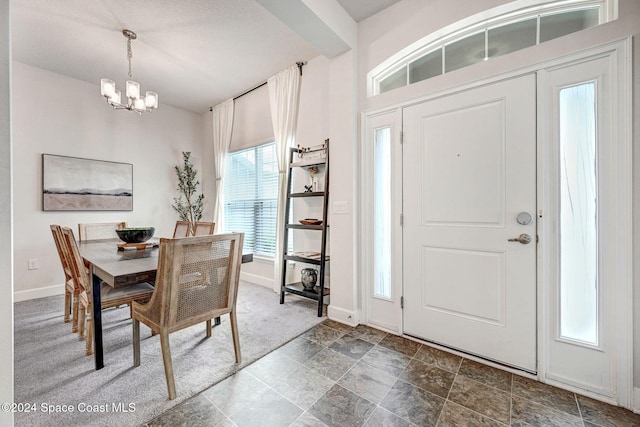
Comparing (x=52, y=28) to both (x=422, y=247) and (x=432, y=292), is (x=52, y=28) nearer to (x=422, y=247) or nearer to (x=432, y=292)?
(x=422, y=247)

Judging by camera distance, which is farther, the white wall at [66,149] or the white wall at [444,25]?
the white wall at [66,149]

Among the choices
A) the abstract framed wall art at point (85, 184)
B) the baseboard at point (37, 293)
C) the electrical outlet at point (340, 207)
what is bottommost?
the baseboard at point (37, 293)

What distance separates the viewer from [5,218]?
966 millimetres

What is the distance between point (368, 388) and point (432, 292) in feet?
3.08

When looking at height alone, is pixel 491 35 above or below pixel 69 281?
above

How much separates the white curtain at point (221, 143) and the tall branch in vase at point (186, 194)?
412 millimetres

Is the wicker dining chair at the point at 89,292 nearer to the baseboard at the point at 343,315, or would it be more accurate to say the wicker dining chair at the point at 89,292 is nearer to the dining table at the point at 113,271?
the dining table at the point at 113,271

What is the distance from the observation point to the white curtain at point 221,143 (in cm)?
452

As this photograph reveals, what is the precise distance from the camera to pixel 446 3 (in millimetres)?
2096

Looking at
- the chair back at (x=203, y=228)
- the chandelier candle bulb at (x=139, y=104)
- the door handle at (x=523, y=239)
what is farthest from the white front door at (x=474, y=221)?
the chandelier candle bulb at (x=139, y=104)

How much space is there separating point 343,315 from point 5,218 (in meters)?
2.41

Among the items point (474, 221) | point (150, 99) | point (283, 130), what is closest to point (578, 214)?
point (474, 221)

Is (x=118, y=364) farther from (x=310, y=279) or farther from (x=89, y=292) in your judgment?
(x=310, y=279)

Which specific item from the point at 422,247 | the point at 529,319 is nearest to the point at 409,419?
the point at 529,319
